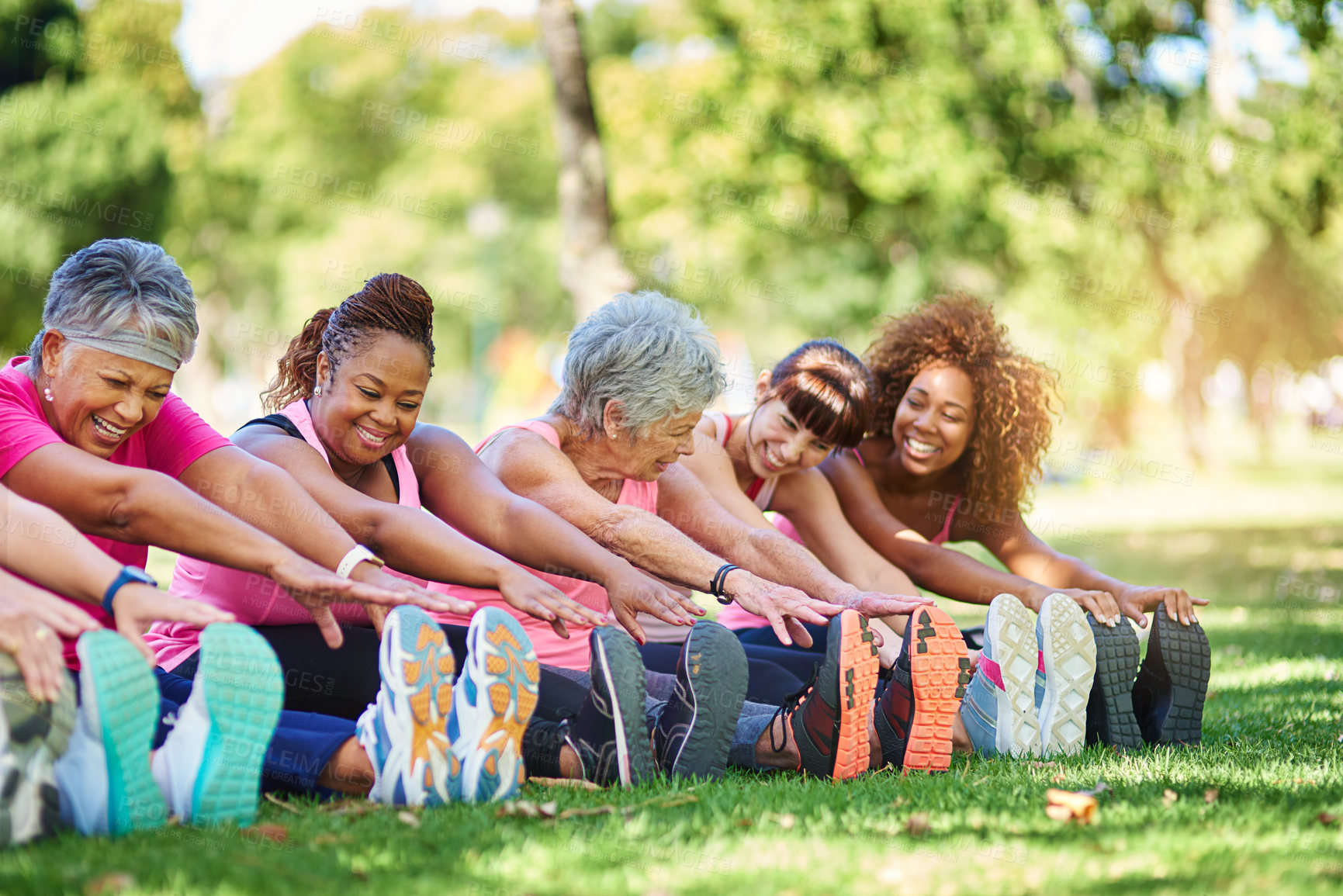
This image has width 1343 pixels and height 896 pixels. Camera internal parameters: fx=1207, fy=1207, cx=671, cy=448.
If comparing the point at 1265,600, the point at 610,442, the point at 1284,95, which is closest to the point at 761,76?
the point at 1284,95

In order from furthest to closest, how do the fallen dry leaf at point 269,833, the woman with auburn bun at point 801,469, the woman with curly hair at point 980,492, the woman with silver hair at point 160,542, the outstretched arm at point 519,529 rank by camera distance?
1. the woman with auburn bun at point 801,469
2. the woman with curly hair at point 980,492
3. the outstretched arm at point 519,529
4. the fallen dry leaf at point 269,833
5. the woman with silver hair at point 160,542

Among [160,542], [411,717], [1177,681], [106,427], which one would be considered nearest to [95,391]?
[106,427]

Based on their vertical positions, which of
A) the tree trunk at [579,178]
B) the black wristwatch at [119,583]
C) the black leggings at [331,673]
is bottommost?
the black leggings at [331,673]

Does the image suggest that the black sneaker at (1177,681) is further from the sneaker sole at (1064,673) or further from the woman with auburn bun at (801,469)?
the woman with auburn bun at (801,469)

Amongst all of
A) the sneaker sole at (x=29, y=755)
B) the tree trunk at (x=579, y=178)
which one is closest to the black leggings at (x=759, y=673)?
the sneaker sole at (x=29, y=755)

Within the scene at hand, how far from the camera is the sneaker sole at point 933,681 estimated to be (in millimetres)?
3664

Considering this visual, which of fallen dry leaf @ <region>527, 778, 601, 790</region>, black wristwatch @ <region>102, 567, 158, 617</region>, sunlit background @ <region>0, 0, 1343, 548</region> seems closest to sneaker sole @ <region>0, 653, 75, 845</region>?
black wristwatch @ <region>102, 567, 158, 617</region>

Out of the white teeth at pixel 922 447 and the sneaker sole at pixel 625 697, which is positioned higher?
the white teeth at pixel 922 447

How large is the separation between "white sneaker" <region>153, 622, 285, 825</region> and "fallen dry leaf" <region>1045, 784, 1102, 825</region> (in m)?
1.98

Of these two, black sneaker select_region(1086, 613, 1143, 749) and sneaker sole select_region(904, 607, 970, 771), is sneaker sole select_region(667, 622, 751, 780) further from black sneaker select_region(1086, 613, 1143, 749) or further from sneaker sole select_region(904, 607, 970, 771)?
black sneaker select_region(1086, 613, 1143, 749)

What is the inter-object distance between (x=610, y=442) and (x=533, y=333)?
3846 centimetres

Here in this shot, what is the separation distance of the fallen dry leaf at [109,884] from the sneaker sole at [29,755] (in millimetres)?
290

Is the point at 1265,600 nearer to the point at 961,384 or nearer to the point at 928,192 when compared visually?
the point at 961,384

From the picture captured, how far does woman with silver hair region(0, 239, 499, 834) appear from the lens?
2691 millimetres
